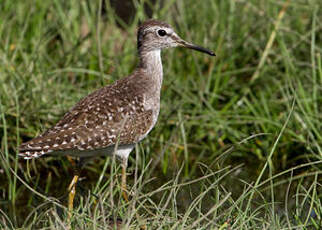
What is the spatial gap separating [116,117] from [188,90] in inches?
73.1

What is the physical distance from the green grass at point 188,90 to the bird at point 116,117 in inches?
10.0

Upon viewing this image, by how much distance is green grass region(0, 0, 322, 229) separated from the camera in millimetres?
5820

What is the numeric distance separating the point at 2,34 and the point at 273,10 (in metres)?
3.10

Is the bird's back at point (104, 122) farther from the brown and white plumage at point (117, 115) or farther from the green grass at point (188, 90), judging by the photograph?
the green grass at point (188, 90)

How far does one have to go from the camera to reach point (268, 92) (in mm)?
7062

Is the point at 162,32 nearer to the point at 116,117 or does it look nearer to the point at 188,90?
the point at 116,117

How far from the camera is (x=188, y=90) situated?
22.3 feet

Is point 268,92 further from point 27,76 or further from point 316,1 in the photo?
point 27,76

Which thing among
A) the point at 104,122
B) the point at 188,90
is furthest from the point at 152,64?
the point at 188,90

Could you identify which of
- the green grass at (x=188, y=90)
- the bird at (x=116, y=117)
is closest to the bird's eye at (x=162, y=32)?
the bird at (x=116, y=117)

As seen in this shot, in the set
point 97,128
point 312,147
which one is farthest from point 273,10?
point 97,128

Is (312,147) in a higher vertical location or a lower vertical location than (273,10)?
lower

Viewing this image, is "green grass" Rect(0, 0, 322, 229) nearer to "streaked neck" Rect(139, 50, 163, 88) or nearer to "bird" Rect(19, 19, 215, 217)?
"bird" Rect(19, 19, 215, 217)

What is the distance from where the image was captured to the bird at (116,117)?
475 cm
